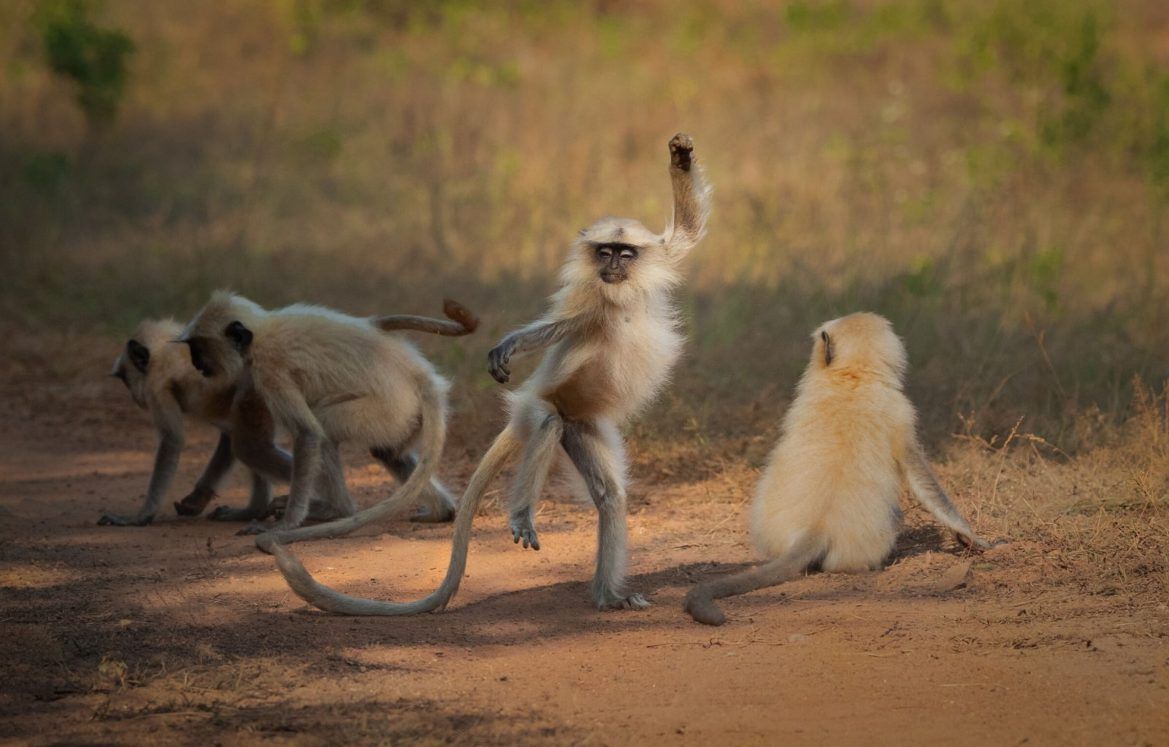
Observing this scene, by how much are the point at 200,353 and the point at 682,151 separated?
291cm

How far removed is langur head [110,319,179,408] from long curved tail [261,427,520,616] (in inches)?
96.1

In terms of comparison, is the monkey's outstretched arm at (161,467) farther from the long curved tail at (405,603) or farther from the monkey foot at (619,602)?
the monkey foot at (619,602)

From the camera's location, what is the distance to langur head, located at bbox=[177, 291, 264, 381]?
22.8ft

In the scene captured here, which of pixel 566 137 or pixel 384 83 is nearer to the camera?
pixel 566 137

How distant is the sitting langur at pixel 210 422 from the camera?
22.8 ft

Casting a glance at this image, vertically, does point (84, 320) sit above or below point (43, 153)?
below

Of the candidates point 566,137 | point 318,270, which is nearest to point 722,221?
point 566,137

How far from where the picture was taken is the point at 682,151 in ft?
18.5

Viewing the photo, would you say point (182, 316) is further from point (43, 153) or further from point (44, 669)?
point (44, 669)

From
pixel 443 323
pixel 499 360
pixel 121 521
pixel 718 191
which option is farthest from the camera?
pixel 718 191

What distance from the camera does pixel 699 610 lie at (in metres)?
5.12

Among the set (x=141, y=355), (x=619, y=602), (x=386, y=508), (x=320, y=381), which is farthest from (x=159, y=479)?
(x=619, y=602)

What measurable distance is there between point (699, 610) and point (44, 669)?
2377mm

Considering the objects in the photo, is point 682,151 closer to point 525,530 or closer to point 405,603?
point 525,530
